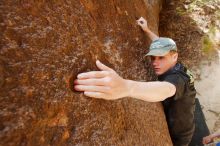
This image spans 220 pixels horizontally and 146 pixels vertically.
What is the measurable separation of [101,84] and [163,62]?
1561 millimetres

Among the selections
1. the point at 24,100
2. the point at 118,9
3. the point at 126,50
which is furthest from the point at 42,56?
the point at 118,9

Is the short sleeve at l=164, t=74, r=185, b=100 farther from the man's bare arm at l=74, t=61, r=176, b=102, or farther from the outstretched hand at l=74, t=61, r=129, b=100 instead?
the outstretched hand at l=74, t=61, r=129, b=100

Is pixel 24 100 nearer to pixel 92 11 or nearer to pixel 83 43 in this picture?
pixel 83 43

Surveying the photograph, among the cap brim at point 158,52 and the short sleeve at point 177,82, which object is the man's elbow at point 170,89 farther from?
the cap brim at point 158,52

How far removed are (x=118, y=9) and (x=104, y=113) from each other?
1302 millimetres

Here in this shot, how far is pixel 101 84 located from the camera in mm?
1965

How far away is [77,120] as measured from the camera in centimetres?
208

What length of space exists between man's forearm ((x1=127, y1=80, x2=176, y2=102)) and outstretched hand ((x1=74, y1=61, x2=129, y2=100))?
10 centimetres

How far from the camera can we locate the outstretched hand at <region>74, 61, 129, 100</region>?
197 centimetres

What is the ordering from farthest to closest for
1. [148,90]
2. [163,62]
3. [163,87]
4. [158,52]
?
[163,62] < [158,52] < [163,87] < [148,90]

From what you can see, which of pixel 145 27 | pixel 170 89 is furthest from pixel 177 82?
pixel 145 27

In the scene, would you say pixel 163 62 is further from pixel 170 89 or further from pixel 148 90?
pixel 148 90

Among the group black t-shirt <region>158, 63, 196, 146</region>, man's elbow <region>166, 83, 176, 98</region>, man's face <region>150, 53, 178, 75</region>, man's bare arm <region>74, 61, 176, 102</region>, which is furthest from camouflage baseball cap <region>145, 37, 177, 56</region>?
man's bare arm <region>74, 61, 176, 102</region>

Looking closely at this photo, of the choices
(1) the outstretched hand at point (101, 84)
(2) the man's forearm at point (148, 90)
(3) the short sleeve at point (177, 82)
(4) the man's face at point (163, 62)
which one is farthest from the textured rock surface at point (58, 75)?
(4) the man's face at point (163, 62)
